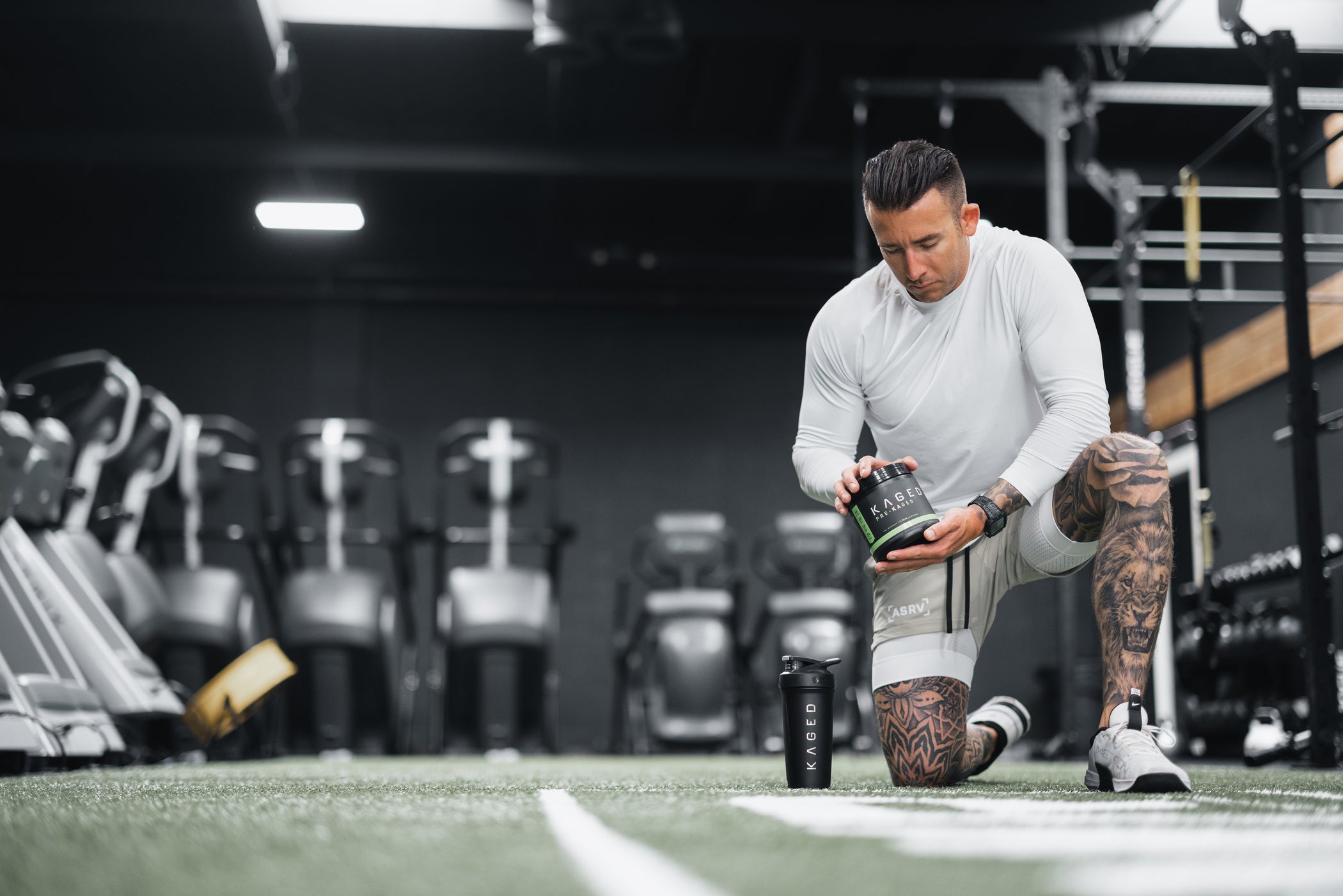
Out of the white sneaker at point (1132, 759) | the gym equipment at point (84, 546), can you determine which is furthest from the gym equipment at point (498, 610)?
the white sneaker at point (1132, 759)

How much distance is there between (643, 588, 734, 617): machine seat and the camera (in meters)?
6.22

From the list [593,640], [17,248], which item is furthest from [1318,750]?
[17,248]

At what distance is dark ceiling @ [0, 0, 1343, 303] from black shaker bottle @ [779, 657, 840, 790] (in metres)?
4.13

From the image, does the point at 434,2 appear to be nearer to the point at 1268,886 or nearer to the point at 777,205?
the point at 777,205

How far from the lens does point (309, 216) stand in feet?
23.5

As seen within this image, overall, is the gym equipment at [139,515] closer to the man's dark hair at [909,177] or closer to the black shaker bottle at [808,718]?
the black shaker bottle at [808,718]

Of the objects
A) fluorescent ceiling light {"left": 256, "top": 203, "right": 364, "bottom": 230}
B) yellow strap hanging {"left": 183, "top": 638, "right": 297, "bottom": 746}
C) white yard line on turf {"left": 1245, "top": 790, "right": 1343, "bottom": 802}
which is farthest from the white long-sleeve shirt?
fluorescent ceiling light {"left": 256, "top": 203, "right": 364, "bottom": 230}

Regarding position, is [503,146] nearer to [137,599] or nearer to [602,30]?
[602,30]

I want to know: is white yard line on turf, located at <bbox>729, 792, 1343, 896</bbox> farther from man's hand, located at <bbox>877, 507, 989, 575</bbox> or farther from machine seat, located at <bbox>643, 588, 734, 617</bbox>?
machine seat, located at <bbox>643, 588, 734, 617</bbox>

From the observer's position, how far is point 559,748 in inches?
295

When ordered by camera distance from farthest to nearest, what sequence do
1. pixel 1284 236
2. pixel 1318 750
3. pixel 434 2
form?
pixel 434 2 → pixel 1284 236 → pixel 1318 750

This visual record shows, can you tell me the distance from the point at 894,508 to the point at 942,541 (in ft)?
0.35

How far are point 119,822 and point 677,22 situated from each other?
439cm

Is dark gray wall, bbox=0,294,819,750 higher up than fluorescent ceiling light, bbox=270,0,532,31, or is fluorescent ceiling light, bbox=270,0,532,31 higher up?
fluorescent ceiling light, bbox=270,0,532,31
